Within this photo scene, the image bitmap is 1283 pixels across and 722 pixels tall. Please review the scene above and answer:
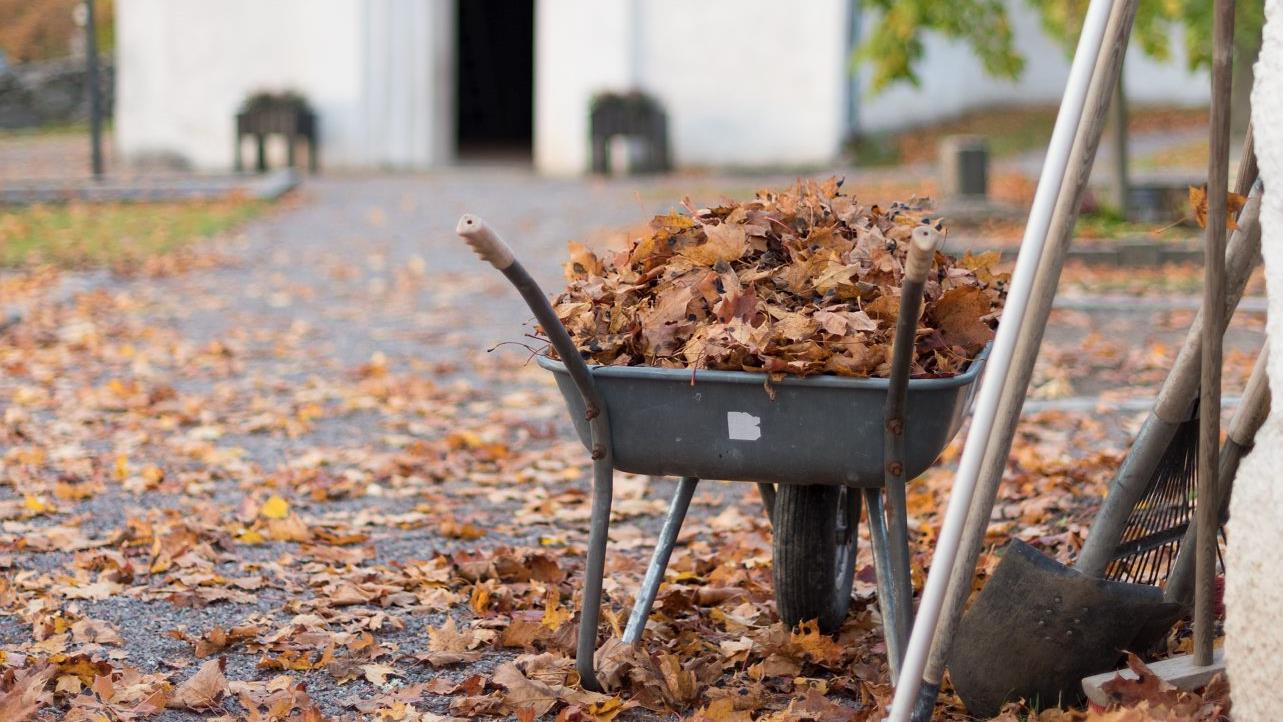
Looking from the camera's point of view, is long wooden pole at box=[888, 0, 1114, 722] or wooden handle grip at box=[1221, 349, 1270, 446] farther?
wooden handle grip at box=[1221, 349, 1270, 446]

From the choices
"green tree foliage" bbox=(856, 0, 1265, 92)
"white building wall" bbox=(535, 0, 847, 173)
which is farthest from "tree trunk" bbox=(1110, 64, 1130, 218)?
"white building wall" bbox=(535, 0, 847, 173)

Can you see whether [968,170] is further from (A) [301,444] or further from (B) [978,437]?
(B) [978,437]

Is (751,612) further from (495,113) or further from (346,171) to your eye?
(495,113)

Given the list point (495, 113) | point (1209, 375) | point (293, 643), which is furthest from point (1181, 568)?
point (495, 113)

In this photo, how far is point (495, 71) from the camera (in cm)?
2784

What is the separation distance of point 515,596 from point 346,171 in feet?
51.3

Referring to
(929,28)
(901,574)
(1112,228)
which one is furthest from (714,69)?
(901,574)

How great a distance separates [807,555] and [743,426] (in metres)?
0.64

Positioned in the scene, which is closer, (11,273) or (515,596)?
(515,596)

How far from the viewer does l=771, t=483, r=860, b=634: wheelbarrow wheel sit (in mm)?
3494

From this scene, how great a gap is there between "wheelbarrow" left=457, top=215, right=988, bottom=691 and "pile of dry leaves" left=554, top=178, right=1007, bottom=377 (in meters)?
0.07

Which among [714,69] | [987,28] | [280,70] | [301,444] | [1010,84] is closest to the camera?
[301,444]

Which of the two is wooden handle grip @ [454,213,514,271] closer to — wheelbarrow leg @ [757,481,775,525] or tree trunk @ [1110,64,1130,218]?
wheelbarrow leg @ [757,481,775,525]

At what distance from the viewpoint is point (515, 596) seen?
400 centimetres
